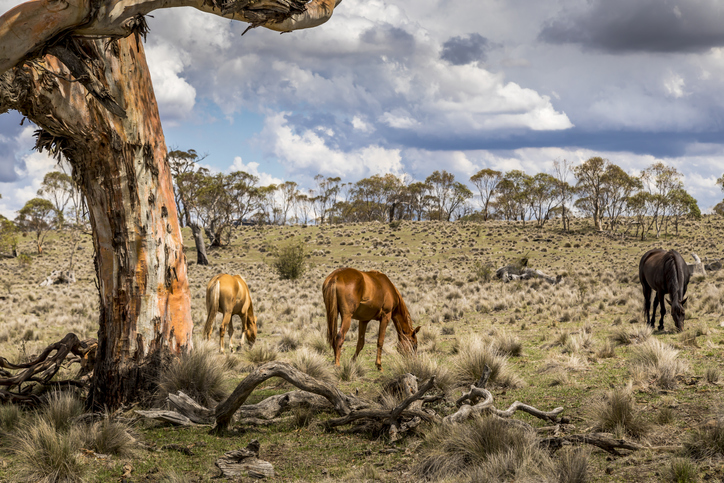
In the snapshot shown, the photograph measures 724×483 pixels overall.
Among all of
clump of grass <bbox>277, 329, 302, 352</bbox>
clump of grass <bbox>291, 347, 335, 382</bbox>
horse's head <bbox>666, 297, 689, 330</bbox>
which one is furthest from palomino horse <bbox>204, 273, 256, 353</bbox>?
Answer: horse's head <bbox>666, 297, 689, 330</bbox>

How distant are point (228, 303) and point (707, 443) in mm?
10671

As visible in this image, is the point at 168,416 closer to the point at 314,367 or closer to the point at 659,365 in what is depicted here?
the point at 314,367

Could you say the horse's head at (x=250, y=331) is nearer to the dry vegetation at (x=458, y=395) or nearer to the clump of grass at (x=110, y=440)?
the dry vegetation at (x=458, y=395)

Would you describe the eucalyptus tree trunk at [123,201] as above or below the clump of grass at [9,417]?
above

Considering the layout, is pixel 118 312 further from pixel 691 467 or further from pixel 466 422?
pixel 691 467

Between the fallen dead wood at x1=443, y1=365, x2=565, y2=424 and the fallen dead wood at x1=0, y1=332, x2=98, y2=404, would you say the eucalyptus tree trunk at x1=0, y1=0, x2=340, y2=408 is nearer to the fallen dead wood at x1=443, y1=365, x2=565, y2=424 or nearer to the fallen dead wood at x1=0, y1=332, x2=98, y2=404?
the fallen dead wood at x1=0, y1=332, x2=98, y2=404

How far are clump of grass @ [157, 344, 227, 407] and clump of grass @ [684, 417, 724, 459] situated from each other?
5.75m

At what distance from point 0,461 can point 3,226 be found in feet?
178

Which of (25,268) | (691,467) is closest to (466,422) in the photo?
(691,467)

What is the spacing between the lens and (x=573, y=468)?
380cm

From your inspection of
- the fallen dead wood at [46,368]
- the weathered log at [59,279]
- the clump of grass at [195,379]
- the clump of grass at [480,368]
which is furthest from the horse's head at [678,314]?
the weathered log at [59,279]

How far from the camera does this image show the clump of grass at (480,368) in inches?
300

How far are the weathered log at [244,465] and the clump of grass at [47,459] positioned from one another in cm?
129

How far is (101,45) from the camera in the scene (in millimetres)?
5680
